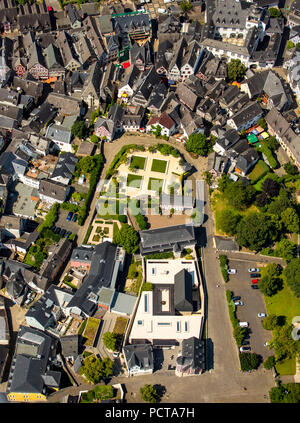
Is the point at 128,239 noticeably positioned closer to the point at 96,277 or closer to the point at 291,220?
the point at 96,277

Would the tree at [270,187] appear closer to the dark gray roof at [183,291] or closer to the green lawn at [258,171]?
the green lawn at [258,171]

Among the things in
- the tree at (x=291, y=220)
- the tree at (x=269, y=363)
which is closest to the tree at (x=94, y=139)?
the tree at (x=291, y=220)

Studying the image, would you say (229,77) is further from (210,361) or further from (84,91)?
(210,361)

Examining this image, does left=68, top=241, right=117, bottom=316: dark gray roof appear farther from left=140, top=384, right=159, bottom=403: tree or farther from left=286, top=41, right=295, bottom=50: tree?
left=286, top=41, right=295, bottom=50: tree
